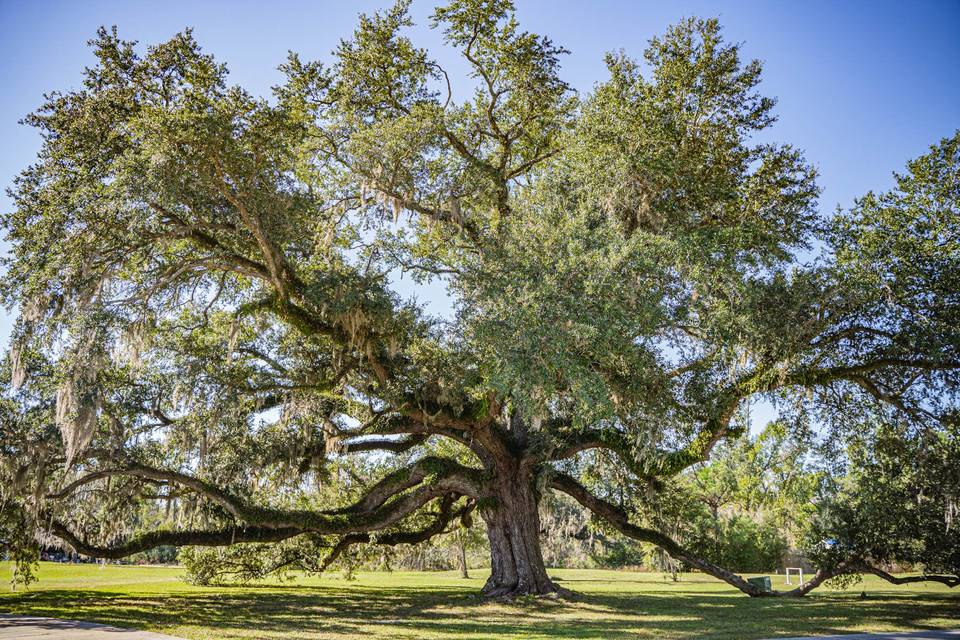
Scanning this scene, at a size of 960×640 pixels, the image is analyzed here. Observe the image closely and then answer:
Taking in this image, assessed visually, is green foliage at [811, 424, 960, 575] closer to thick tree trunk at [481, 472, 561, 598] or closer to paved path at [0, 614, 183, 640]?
thick tree trunk at [481, 472, 561, 598]

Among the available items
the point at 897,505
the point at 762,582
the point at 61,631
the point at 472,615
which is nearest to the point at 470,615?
the point at 472,615

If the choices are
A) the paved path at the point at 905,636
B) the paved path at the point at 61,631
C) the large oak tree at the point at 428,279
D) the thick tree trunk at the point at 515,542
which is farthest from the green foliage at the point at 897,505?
the paved path at the point at 61,631

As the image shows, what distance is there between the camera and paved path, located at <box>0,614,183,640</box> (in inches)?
310

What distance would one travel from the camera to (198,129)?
10375 millimetres

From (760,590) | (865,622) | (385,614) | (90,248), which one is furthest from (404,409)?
(760,590)

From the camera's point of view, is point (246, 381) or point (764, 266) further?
point (246, 381)

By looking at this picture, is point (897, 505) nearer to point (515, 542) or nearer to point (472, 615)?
point (515, 542)

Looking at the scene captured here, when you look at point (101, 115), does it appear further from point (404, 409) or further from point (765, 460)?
point (765, 460)

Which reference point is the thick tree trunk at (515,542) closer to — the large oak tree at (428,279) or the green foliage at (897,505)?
the large oak tree at (428,279)

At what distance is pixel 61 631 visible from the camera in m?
8.56

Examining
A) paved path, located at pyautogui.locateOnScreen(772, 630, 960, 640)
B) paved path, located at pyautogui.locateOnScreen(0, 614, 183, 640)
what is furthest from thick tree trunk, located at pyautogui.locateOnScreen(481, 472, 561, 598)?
paved path, located at pyautogui.locateOnScreen(0, 614, 183, 640)

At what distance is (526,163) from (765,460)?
87.0 ft

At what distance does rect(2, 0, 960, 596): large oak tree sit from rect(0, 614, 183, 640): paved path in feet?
9.99

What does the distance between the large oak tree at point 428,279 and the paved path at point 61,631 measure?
9.99 ft
